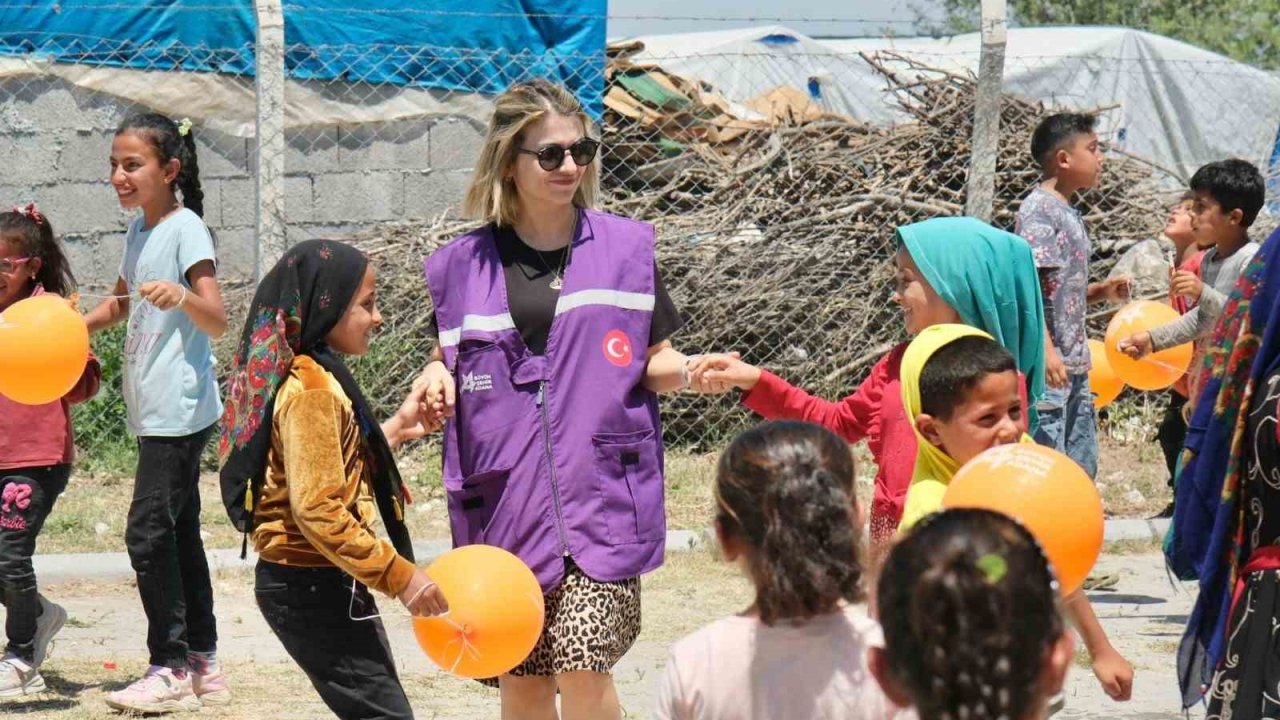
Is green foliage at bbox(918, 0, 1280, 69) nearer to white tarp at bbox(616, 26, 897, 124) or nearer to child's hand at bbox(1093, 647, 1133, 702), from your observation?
white tarp at bbox(616, 26, 897, 124)

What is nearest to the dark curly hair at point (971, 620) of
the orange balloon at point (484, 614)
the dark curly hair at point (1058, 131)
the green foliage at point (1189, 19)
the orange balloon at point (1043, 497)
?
the orange balloon at point (1043, 497)

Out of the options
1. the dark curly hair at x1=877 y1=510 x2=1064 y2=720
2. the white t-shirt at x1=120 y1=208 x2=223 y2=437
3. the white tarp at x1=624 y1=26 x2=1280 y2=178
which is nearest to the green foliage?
the white tarp at x1=624 y1=26 x2=1280 y2=178

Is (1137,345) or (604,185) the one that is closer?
(1137,345)

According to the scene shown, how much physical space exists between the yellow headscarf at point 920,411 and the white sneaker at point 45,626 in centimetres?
343

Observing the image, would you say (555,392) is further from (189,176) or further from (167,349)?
(189,176)

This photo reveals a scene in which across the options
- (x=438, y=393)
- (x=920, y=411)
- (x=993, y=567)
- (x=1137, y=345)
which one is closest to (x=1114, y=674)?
(x=920, y=411)

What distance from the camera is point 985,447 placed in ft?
10.8

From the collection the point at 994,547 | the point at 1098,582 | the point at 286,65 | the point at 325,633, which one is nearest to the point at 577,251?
the point at 325,633

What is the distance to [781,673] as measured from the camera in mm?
2432

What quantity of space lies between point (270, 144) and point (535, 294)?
4.23m

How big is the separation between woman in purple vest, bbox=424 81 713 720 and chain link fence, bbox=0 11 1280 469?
5294 millimetres

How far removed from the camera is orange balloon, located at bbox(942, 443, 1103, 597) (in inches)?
112

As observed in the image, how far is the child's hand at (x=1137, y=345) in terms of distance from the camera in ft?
20.3

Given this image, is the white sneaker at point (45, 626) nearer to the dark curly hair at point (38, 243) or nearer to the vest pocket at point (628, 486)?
the dark curly hair at point (38, 243)
